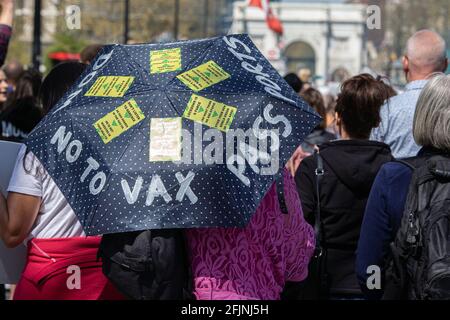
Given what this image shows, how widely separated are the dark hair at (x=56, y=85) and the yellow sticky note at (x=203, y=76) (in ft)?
2.78

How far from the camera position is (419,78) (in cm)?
661

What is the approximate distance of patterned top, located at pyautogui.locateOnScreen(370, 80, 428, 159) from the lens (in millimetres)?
Answer: 6227

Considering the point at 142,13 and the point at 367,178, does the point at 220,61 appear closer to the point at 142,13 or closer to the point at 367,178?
the point at 367,178

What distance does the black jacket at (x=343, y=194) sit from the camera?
527 cm

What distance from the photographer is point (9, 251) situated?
163 inches

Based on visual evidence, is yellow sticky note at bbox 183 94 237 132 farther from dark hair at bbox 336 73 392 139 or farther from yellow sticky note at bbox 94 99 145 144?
dark hair at bbox 336 73 392 139

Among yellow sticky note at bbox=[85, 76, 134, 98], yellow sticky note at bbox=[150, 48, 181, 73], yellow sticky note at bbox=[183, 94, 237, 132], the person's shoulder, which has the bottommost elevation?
the person's shoulder

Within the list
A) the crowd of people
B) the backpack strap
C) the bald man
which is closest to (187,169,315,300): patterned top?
the crowd of people

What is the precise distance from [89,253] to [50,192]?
0.29 meters

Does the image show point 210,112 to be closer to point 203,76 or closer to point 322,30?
point 203,76

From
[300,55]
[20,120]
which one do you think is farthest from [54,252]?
[300,55]

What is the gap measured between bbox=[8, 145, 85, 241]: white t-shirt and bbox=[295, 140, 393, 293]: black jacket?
5.39 ft

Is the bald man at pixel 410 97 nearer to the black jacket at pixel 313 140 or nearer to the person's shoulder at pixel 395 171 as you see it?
the black jacket at pixel 313 140

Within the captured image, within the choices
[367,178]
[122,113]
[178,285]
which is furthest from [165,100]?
[367,178]
